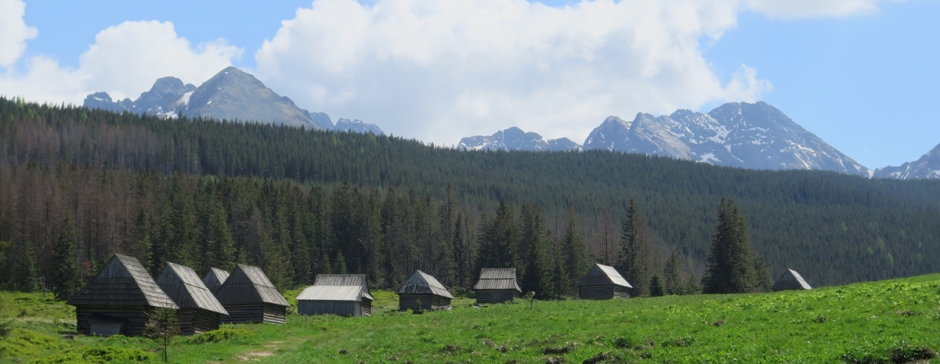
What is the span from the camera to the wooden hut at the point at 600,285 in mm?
97062

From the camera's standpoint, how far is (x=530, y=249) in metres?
110

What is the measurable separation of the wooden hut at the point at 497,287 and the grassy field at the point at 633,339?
145 ft

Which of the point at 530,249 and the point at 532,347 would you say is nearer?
the point at 532,347

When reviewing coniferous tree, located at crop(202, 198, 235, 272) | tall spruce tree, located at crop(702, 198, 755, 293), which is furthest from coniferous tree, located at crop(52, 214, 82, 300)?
tall spruce tree, located at crop(702, 198, 755, 293)

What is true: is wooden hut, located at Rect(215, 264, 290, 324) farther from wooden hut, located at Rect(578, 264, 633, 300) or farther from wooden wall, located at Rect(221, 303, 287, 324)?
wooden hut, located at Rect(578, 264, 633, 300)

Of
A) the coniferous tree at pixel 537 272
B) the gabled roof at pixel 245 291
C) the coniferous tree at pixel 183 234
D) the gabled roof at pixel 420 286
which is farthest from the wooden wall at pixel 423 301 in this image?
the coniferous tree at pixel 183 234

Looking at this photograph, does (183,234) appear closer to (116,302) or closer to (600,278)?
(116,302)

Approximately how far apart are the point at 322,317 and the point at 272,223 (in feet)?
163

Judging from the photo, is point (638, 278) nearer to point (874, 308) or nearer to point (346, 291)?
point (346, 291)

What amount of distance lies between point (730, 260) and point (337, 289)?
4396 cm

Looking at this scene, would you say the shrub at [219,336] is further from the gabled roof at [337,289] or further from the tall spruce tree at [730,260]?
the tall spruce tree at [730,260]

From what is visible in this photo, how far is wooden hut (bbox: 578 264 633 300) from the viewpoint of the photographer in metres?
97.1

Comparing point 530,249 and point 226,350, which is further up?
point 530,249

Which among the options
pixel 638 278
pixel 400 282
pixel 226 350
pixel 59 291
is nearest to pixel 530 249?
pixel 638 278
